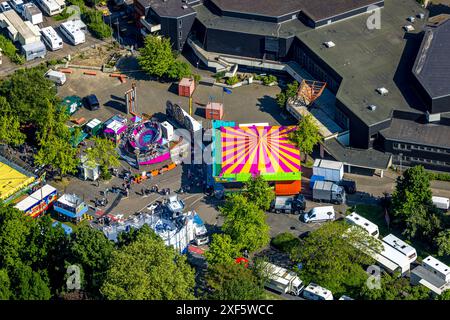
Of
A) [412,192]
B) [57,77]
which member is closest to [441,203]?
[412,192]

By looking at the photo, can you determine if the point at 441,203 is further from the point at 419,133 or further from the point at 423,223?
the point at 419,133

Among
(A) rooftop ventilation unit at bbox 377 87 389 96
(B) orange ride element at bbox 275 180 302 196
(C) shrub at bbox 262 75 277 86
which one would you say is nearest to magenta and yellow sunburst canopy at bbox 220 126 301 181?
(B) orange ride element at bbox 275 180 302 196

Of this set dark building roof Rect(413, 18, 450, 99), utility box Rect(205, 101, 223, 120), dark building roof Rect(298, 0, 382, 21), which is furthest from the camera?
dark building roof Rect(298, 0, 382, 21)

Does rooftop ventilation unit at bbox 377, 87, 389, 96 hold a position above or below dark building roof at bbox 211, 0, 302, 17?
below

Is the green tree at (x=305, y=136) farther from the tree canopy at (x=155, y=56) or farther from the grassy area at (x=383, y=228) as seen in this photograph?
the tree canopy at (x=155, y=56)

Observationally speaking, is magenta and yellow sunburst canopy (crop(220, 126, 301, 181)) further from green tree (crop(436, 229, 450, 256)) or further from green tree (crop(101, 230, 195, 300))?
green tree (crop(101, 230, 195, 300))

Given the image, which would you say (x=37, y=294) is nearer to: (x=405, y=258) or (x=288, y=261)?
(x=288, y=261)
